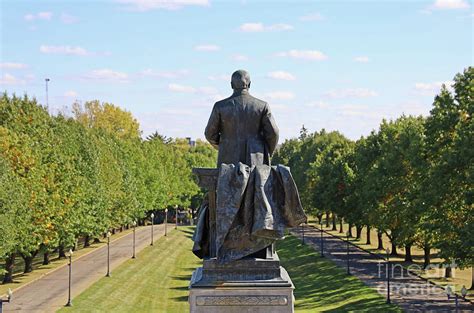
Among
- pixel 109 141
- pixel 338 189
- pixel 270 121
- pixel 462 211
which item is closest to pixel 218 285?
pixel 270 121

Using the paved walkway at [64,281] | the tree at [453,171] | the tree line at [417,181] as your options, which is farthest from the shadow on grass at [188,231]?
the tree at [453,171]

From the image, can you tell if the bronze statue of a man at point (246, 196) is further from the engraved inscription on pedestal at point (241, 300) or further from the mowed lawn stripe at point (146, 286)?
the mowed lawn stripe at point (146, 286)

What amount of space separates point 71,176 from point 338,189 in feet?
77.1

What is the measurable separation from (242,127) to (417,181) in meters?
30.5

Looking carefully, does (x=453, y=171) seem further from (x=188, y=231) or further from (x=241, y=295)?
(x=188, y=231)

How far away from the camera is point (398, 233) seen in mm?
46281

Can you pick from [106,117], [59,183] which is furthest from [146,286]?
[106,117]

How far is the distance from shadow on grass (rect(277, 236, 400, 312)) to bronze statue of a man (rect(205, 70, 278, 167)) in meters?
23.8

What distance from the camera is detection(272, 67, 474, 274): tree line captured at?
33594mm

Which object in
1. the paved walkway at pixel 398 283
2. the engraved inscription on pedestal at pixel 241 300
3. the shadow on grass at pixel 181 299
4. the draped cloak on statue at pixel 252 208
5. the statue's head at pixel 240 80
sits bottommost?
the shadow on grass at pixel 181 299

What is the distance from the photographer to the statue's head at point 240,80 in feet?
46.9

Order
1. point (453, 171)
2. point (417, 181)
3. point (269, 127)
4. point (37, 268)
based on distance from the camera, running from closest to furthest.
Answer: point (269, 127) → point (453, 171) → point (417, 181) → point (37, 268)

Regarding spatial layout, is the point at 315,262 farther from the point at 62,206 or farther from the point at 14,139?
the point at 14,139

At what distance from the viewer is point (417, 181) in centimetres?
4266
